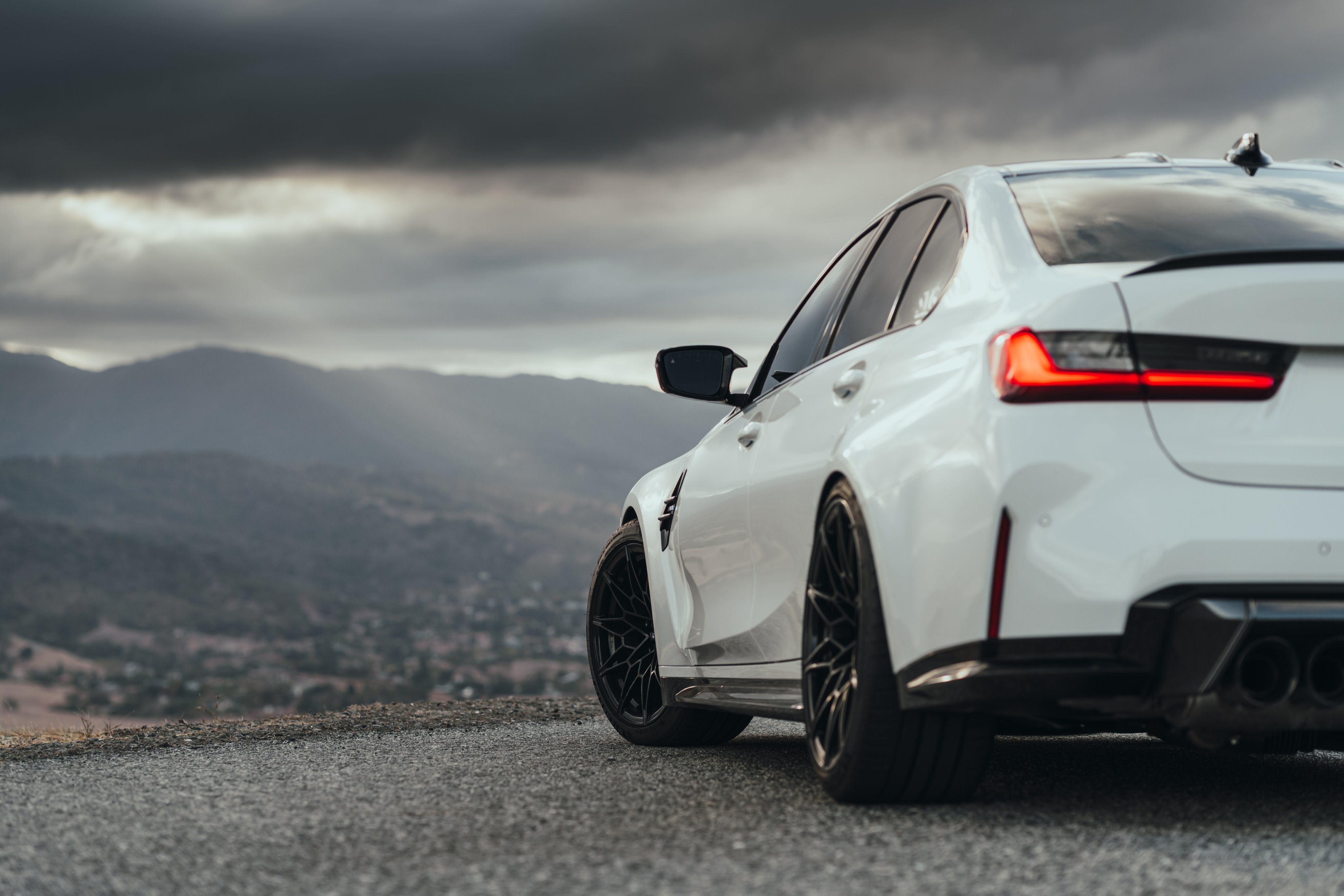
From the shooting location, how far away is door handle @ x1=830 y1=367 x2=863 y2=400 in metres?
3.56

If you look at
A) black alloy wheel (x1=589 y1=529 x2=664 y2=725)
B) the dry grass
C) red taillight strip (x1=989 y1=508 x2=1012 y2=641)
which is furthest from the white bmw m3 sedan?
the dry grass

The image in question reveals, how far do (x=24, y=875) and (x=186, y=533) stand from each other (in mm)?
165331

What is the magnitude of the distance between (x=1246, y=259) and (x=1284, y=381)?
312mm

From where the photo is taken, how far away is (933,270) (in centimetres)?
359

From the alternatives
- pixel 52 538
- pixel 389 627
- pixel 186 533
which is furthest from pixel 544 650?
pixel 186 533

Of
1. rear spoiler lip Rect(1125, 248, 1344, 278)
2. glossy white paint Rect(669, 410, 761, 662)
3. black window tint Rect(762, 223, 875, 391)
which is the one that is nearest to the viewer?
rear spoiler lip Rect(1125, 248, 1344, 278)

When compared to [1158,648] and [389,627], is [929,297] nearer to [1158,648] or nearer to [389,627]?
[1158,648]

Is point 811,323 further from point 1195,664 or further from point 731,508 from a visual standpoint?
point 1195,664

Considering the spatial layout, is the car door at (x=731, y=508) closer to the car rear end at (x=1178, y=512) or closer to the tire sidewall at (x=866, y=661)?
the tire sidewall at (x=866, y=661)

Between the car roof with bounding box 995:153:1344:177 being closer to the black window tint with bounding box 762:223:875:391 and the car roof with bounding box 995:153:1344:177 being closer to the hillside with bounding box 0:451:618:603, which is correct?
the black window tint with bounding box 762:223:875:391

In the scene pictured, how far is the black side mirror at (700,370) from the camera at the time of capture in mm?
5062

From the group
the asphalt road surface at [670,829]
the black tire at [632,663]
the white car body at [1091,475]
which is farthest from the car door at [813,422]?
the black tire at [632,663]

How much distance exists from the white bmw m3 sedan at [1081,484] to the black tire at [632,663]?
1638 millimetres

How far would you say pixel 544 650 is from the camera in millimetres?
97438
